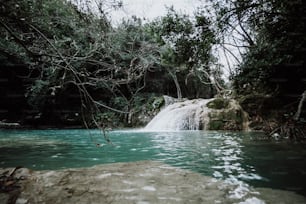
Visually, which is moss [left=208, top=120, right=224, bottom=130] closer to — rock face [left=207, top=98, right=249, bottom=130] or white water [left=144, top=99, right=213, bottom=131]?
rock face [left=207, top=98, right=249, bottom=130]

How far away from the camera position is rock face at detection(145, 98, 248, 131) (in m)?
13.0

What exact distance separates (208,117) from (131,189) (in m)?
10.6

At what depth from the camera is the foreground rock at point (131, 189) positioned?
2777mm

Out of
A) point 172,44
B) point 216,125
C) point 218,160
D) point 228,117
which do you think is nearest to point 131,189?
point 218,160

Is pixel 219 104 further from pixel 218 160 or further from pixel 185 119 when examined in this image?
pixel 218 160

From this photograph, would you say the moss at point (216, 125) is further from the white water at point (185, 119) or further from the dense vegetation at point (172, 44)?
the dense vegetation at point (172, 44)

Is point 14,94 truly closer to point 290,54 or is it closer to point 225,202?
point 290,54

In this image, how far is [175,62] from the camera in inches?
271

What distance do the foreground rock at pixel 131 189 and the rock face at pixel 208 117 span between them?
31.2 feet

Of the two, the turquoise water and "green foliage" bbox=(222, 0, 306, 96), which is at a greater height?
"green foliage" bbox=(222, 0, 306, 96)

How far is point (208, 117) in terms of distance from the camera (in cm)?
1330

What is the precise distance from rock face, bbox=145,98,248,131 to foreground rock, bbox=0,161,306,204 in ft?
31.2

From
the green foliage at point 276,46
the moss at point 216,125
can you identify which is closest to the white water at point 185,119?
the moss at point 216,125

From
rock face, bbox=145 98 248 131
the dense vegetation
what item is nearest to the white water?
rock face, bbox=145 98 248 131
